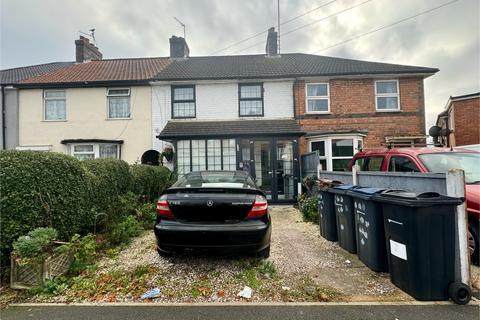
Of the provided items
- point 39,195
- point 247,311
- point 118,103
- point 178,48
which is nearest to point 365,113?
point 178,48

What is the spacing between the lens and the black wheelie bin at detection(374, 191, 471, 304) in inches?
113

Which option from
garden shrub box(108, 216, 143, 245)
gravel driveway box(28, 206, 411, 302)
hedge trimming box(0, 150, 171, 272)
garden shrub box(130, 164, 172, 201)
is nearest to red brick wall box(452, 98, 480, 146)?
gravel driveway box(28, 206, 411, 302)

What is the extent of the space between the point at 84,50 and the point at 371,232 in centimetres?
1839

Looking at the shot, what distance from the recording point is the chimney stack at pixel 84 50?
1582 cm

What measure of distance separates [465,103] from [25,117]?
75.3 ft

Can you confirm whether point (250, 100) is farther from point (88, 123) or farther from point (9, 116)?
point (9, 116)

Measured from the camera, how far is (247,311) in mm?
2816

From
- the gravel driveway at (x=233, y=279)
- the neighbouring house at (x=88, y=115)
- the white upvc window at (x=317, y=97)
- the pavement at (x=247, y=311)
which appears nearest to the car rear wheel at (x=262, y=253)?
the gravel driveway at (x=233, y=279)

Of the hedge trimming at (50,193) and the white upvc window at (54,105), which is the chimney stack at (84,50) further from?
the hedge trimming at (50,193)

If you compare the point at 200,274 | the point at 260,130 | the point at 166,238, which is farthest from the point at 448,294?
the point at 260,130

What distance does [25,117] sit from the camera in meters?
12.5

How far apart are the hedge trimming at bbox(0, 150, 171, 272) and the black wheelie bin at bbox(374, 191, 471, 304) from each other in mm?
4728

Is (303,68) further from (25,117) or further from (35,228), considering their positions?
(25,117)

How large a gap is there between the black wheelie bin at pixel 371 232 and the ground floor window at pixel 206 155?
7.05 metres
